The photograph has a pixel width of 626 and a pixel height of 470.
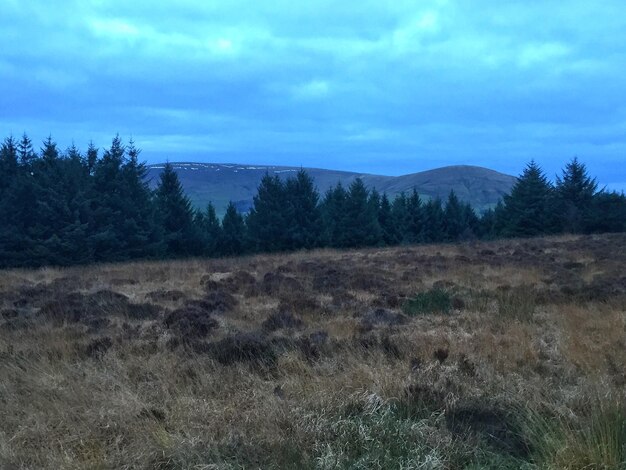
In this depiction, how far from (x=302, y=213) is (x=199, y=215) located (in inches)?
288

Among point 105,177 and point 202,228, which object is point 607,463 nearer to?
point 105,177

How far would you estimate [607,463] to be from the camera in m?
4.00

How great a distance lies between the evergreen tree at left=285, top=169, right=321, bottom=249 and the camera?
42688mm

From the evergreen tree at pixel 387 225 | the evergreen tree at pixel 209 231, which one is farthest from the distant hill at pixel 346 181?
the evergreen tree at pixel 209 231

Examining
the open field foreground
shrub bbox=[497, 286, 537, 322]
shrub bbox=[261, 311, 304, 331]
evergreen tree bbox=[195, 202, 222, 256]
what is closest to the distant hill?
evergreen tree bbox=[195, 202, 222, 256]

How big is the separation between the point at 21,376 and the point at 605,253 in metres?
19.5

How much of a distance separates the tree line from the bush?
26.4 m

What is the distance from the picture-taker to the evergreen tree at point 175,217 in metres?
40.1

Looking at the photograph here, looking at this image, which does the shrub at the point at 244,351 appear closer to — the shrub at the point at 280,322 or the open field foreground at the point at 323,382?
the open field foreground at the point at 323,382

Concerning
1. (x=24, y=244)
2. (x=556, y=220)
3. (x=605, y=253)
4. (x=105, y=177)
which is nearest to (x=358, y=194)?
(x=556, y=220)

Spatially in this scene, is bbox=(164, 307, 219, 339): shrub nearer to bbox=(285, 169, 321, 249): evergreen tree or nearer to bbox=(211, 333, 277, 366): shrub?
bbox=(211, 333, 277, 366): shrub

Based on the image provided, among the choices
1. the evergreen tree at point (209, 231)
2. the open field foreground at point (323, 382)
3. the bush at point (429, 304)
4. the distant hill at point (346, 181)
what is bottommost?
the open field foreground at point (323, 382)

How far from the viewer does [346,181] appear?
591 ft

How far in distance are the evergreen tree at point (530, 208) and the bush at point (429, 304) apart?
3669 cm
